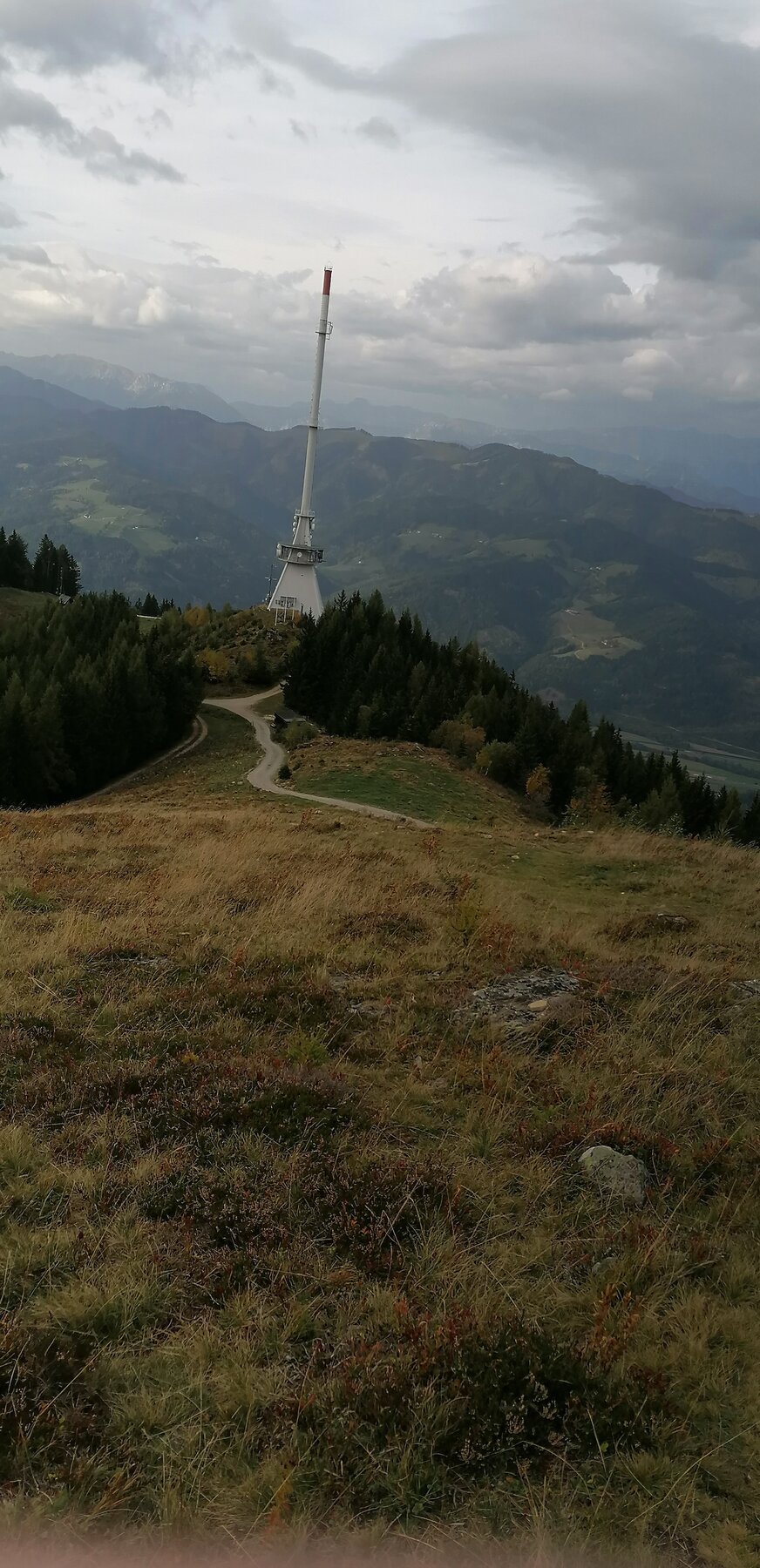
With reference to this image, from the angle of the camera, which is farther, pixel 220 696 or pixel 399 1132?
pixel 220 696

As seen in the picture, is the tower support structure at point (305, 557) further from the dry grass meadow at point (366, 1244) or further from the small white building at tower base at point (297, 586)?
the dry grass meadow at point (366, 1244)

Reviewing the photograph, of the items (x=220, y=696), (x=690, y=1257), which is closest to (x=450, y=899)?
(x=690, y=1257)

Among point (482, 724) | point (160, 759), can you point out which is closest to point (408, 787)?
point (482, 724)

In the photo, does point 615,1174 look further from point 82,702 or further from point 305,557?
point 305,557

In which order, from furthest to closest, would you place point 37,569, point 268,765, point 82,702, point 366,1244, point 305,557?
1. point 37,569
2. point 305,557
3. point 82,702
4. point 268,765
5. point 366,1244

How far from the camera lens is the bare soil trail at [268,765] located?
125ft

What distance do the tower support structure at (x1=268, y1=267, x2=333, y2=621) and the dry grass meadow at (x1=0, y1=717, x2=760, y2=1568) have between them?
89.7 metres

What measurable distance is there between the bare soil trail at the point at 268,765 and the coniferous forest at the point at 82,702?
19.0ft

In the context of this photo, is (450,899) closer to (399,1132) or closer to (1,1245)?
(399,1132)

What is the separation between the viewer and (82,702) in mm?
58438

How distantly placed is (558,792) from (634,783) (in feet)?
37.7

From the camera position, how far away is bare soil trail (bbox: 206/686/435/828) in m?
38.0

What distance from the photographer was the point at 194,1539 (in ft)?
12.2

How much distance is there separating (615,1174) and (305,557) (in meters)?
98.3
